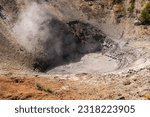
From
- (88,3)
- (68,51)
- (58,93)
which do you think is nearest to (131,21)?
(88,3)

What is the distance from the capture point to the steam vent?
1496 inches

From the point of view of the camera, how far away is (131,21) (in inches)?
2057

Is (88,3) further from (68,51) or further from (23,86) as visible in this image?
(23,86)

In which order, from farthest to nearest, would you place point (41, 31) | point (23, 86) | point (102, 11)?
1. point (102, 11)
2. point (41, 31)
3. point (23, 86)

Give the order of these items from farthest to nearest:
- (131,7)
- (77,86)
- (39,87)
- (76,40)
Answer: (131,7), (76,40), (77,86), (39,87)

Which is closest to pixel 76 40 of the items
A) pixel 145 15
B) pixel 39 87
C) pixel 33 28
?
pixel 33 28

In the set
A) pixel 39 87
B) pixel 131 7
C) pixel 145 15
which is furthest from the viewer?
pixel 131 7

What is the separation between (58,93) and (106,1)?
26908 mm

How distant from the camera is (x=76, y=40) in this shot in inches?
1982

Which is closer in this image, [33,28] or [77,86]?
[77,86]

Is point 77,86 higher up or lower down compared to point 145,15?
lower down

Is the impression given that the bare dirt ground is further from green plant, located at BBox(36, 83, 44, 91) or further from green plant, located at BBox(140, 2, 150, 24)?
green plant, located at BBox(140, 2, 150, 24)

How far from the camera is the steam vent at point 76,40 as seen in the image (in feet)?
125

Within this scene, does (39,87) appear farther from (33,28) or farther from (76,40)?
(76,40)
